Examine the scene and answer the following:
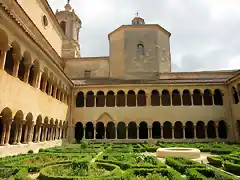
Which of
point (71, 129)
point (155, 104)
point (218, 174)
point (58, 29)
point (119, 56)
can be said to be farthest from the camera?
point (119, 56)

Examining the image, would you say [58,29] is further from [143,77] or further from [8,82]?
[8,82]

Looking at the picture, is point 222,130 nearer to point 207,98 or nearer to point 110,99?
point 207,98

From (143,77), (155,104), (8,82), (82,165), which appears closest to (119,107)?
(155,104)

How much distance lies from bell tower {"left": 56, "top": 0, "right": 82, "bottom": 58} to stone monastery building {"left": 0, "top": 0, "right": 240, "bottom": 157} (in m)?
0.19

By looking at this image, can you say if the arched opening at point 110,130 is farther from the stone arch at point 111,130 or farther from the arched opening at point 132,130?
the arched opening at point 132,130

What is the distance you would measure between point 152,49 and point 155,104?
7906 millimetres

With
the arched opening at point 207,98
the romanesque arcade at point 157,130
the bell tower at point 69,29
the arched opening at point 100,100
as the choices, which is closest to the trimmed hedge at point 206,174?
the romanesque arcade at point 157,130

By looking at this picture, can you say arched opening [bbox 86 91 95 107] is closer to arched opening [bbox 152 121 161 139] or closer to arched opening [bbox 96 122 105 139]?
arched opening [bbox 96 122 105 139]

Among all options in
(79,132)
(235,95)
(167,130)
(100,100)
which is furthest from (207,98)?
(79,132)

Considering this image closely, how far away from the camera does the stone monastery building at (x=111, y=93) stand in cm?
1442

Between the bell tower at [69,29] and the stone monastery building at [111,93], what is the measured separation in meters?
0.19

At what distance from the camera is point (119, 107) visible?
24.0 meters

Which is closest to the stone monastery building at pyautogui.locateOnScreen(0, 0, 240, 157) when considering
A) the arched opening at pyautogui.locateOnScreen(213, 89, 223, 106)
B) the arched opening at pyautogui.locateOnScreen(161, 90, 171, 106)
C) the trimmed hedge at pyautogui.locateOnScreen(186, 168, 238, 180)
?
the arched opening at pyautogui.locateOnScreen(161, 90, 171, 106)

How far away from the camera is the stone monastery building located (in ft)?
47.3
